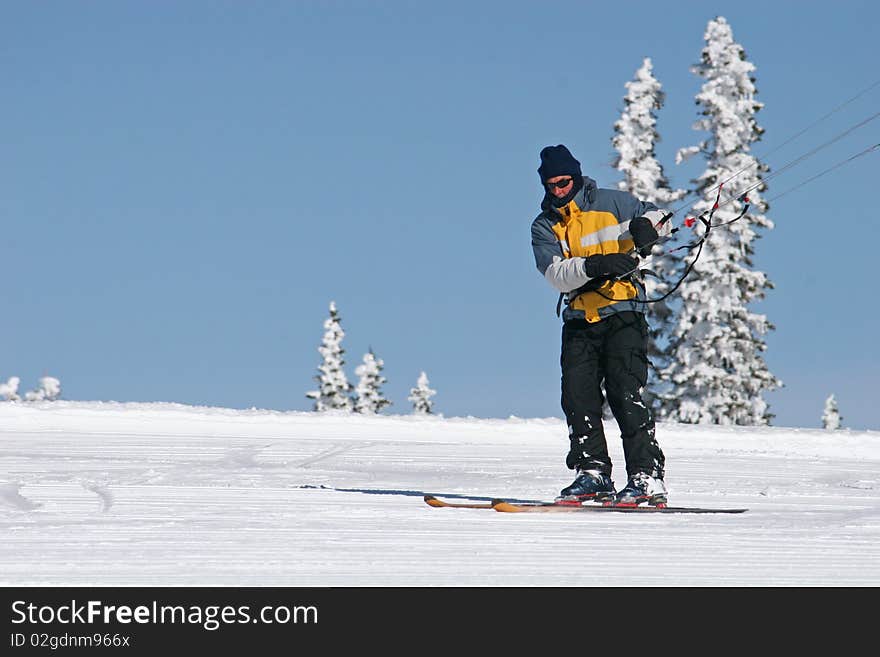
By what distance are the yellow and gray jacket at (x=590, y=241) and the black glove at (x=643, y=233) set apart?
0.63 feet

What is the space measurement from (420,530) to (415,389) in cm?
5617

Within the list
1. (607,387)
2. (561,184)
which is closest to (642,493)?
(607,387)

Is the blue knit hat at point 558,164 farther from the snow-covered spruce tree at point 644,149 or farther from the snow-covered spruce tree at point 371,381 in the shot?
the snow-covered spruce tree at point 371,381

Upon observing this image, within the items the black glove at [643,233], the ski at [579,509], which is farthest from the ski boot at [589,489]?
the black glove at [643,233]

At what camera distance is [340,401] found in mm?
50000

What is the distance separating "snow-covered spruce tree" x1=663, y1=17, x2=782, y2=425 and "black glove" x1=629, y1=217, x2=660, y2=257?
25.0 m

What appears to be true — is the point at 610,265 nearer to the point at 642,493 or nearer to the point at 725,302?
the point at 642,493

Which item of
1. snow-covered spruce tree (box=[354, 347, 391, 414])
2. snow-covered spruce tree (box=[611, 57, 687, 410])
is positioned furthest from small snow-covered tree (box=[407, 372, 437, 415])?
snow-covered spruce tree (box=[611, 57, 687, 410])

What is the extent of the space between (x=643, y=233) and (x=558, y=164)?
2.57ft

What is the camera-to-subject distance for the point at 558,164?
7.92 m

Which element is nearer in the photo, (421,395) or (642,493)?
(642,493)

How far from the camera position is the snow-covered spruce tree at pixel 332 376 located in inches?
1969

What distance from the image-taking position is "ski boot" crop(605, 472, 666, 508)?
780 centimetres
